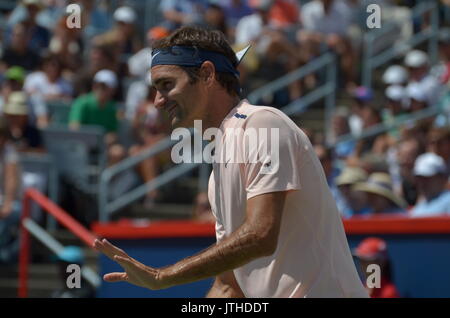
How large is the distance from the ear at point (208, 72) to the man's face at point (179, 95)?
2 centimetres

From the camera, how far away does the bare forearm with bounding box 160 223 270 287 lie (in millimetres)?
3797

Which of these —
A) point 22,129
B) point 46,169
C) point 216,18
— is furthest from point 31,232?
point 216,18

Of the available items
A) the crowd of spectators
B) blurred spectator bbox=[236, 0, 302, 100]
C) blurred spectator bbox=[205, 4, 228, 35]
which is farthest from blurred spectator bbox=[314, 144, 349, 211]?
blurred spectator bbox=[205, 4, 228, 35]

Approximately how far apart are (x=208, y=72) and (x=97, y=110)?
7.70 metres

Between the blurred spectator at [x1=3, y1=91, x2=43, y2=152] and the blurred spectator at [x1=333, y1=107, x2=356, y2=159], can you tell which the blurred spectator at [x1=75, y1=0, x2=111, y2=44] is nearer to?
the blurred spectator at [x1=3, y1=91, x2=43, y2=152]

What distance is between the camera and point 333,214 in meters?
4.01

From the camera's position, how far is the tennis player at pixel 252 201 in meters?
3.84

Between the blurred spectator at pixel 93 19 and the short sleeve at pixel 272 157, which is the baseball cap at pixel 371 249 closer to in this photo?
the short sleeve at pixel 272 157

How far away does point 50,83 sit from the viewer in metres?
12.6

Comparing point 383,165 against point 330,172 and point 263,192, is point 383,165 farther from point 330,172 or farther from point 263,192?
point 263,192

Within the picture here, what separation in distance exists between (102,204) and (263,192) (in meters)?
7.23

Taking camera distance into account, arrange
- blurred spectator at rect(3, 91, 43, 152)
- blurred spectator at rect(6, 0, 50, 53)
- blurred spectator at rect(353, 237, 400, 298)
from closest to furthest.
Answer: blurred spectator at rect(353, 237, 400, 298), blurred spectator at rect(3, 91, 43, 152), blurred spectator at rect(6, 0, 50, 53)

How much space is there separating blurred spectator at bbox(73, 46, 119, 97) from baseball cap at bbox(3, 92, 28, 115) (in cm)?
115
